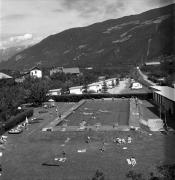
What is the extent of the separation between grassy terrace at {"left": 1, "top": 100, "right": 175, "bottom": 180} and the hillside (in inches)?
2807

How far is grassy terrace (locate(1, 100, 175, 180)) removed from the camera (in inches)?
519

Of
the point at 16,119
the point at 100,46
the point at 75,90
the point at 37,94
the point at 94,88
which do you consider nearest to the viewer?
the point at 16,119

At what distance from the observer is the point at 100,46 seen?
144 m

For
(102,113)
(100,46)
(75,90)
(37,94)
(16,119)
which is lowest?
(102,113)

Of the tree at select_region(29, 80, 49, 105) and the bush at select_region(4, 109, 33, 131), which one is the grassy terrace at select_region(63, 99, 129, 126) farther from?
the tree at select_region(29, 80, 49, 105)

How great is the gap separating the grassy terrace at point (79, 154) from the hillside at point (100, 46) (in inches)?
2807

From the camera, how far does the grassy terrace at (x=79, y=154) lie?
43.3 feet

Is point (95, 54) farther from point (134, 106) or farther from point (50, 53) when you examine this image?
point (134, 106)

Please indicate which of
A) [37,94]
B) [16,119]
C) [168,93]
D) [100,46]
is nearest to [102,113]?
[168,93]

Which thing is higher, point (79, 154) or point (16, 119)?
point (16, 119)

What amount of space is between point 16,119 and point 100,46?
400 ft

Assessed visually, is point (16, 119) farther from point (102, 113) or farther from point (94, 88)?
point (94, 88)

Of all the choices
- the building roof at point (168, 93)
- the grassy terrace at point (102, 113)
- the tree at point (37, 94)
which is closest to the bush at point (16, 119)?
the grassy terrace at point (102, 113)

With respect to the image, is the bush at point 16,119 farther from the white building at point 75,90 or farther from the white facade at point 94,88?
the white facade at point 94,88
